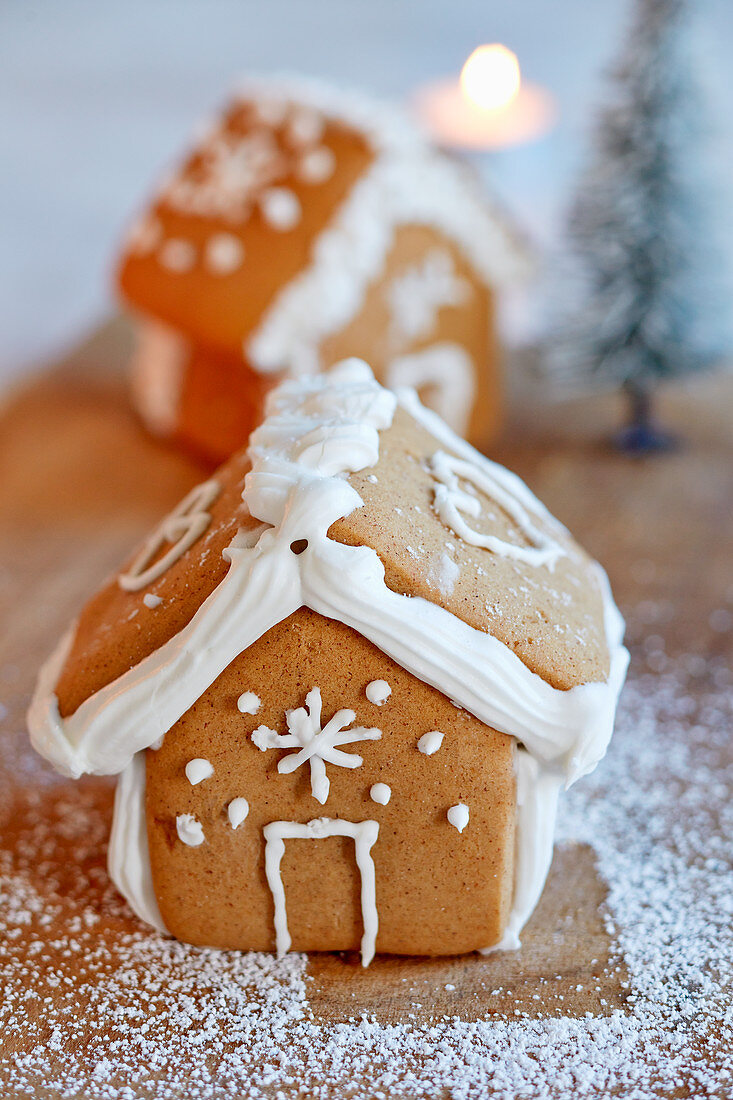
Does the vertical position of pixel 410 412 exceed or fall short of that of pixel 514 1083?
it exceeds it

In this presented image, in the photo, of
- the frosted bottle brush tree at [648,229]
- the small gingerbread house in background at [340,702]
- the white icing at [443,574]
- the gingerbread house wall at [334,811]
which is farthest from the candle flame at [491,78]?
the gingerbread house wall at [334,811]

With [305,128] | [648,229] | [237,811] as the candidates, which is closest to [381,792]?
[237,811]

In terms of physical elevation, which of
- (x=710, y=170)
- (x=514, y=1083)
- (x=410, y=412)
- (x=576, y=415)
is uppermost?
(x=410, y=412)

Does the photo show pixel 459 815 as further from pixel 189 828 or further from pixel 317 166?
pixel 317 166

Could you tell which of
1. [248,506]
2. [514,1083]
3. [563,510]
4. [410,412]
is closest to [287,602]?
[248,506]

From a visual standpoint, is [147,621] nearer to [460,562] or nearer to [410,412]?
[460,562]

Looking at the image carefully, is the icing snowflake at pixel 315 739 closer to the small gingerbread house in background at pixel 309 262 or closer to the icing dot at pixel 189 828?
the icing dot at pixel 189 828

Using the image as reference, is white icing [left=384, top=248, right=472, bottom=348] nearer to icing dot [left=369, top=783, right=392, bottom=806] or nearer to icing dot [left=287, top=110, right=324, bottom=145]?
icing dot [left=287, top=110, right=324, bottom=145]
